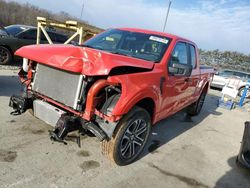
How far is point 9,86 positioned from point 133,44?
388cm

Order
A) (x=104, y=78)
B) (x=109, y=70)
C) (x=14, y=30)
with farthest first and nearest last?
1. (x=14, y=30)
2. (x=104, y=78)
3. (x=109, y=70)

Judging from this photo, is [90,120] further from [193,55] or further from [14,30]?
[14,30]

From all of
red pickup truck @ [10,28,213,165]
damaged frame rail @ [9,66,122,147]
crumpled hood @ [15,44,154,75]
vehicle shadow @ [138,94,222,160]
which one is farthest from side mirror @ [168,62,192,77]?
vehicle shadow @ [138,94,222,160]

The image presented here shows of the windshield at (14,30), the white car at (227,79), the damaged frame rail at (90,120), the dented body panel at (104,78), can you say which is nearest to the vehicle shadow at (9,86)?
the dented body panel at (104,78)

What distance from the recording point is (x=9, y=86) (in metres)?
6.31

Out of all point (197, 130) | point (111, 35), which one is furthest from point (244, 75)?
point (111, 35)

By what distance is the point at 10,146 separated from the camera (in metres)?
3.49

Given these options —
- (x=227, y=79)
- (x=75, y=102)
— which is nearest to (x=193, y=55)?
(x=75, y=102)

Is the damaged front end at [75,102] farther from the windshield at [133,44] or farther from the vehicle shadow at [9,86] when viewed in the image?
the vehicle shadow at [9,86]

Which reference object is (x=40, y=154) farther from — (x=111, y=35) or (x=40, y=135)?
(x=111, y=35)

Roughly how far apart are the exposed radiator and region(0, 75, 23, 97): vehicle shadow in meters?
2.53

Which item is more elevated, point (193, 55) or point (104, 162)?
point (193, 55)

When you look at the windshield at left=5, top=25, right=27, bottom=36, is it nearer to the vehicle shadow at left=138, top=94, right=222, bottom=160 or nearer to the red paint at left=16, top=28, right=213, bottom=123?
the red paint at left=16, top=28, right=213, bottom=123

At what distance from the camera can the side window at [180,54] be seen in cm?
411
